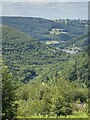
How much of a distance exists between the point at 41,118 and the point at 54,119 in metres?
1.52

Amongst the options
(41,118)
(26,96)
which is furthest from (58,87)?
(26,96)

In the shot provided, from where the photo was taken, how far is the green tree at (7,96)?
3140cm

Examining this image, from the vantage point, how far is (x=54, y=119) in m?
32.2

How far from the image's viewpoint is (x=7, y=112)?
105ft

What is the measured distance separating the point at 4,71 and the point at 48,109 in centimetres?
1989

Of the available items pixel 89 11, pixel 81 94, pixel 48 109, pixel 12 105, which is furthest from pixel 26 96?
pixel 89 11

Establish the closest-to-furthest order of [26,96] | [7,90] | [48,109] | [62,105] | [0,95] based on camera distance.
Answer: [0,95]
[7,90]
[62,105]
[48,109]
[26,96]

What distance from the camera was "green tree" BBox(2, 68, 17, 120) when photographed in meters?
31.4

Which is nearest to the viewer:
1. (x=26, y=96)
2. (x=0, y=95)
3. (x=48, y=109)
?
(x=0, y=95)

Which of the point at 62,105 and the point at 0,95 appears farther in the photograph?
the point at 62,105

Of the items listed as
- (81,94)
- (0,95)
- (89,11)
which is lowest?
(81,94)

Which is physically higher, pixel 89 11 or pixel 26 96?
pixel 89 11

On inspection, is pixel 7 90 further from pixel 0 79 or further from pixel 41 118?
pixel 41 118

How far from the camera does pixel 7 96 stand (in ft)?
105
